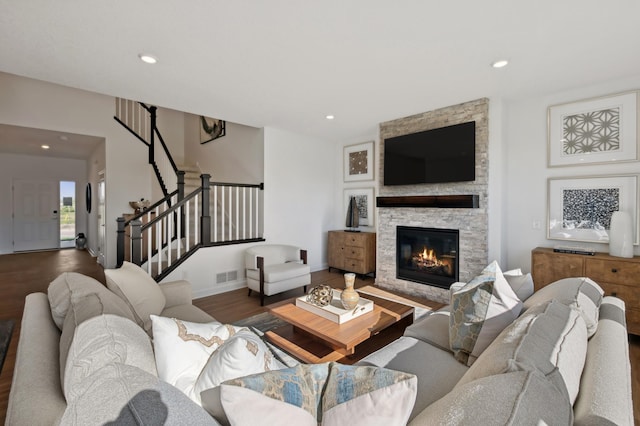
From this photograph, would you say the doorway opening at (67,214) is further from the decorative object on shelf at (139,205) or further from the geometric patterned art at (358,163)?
the geometric patterned art at (358,163)

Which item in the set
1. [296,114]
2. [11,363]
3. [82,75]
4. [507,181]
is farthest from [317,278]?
[82,75]

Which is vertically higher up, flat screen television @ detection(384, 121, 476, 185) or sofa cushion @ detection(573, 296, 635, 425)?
flat screen television @ detection(384, 121, 476, 185)

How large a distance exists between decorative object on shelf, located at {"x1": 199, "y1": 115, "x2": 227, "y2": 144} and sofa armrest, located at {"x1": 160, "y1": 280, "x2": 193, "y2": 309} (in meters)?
4.13

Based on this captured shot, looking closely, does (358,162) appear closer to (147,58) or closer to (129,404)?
(147,58)

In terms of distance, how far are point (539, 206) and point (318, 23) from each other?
11.1 feet

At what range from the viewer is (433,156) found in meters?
4.08

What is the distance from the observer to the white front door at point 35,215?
298 inches

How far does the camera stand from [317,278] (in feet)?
17.2

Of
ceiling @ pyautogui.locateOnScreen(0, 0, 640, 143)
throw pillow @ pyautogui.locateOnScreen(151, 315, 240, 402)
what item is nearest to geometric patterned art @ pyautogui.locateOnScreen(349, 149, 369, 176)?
ceiling @ pyautogui.locateOnScreen(0, 0, 640, 143)

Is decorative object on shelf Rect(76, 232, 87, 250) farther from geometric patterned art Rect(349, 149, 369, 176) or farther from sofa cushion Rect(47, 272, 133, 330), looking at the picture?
sofa cushion Rect(47, 272, 133, 330)

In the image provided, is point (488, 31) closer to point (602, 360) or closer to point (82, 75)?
point (602, 360)

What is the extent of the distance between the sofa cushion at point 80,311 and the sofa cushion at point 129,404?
0.44m

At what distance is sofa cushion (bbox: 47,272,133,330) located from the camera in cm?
142

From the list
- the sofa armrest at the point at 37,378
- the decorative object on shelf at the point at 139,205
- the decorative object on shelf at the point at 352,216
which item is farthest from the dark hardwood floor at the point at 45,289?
the decorative object on shelf at the point at 139,205
